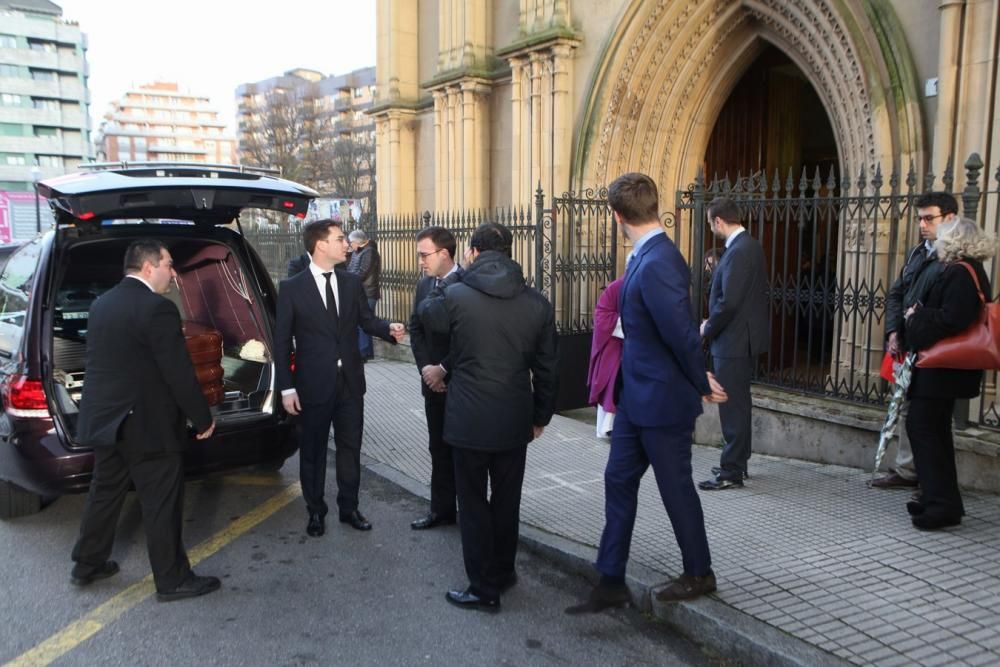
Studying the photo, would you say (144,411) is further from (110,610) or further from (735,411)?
(735,411)

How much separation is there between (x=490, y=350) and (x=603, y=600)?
131cm

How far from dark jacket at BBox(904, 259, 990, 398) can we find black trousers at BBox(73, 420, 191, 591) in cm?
395

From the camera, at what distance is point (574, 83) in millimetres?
10438

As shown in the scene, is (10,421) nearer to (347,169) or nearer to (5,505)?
(5,505)

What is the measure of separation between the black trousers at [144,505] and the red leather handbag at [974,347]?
3988 millimetres

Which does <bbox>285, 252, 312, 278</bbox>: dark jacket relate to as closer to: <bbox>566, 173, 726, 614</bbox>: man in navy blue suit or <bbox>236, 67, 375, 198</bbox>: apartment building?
<bbox>566, 173, 726, 614</bbox>: man in navy blue suit

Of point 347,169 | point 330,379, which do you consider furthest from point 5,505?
point 347,169

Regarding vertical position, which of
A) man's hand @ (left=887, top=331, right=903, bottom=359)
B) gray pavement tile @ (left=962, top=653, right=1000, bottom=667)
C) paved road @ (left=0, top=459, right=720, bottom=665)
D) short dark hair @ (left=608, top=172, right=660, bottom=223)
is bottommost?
paved road @ (left=0, top=459, right=720, bottom=665)

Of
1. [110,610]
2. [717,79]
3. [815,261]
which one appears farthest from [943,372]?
[717,79]

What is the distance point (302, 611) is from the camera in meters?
3.72

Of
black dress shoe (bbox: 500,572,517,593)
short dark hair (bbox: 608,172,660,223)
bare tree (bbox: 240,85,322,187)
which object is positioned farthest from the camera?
bare tree (bbox: 240,85,322,187)

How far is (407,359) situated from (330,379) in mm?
6504

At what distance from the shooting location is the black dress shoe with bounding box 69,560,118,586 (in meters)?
3.99

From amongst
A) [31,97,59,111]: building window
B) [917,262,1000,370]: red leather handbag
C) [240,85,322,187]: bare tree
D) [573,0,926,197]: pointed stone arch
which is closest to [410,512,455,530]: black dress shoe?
[917,262,1000,370]: red leather handbag
